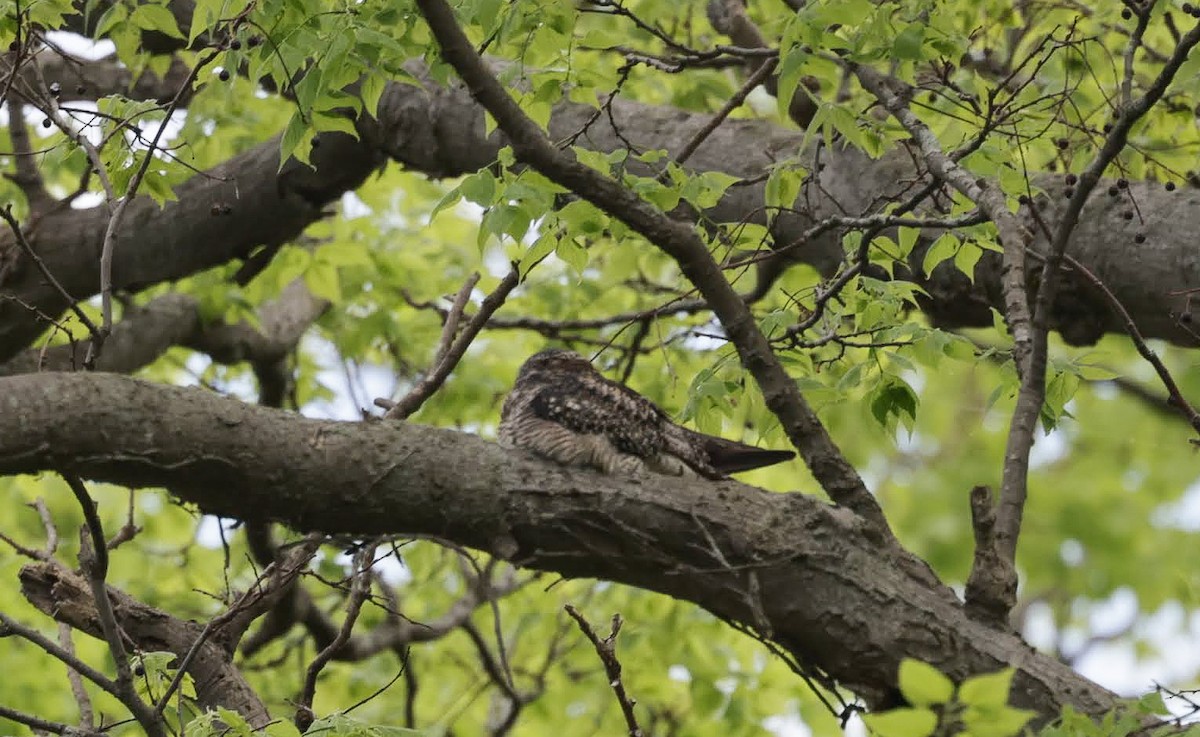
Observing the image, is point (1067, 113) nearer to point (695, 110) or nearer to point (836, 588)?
point (695, 110)

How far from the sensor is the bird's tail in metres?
4.71

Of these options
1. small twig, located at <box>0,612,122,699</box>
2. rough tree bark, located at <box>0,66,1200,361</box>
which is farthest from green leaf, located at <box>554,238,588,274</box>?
small twig, located at <box>0,612,122,699</box>

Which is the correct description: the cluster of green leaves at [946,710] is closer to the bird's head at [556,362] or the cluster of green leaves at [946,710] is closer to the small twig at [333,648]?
the small twig at [333,648]

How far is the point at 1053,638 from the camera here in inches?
538

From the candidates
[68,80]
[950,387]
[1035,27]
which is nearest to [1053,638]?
[950,387]

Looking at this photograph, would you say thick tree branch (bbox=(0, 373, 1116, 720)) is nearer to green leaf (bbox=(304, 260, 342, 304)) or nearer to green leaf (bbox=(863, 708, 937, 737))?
green leaf (bbox=(863, 708, 937, 737))

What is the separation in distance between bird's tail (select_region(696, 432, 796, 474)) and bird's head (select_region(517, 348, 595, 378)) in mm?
743

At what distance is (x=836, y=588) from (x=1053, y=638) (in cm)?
1093

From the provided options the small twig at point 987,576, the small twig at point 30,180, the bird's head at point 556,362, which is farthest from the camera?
the small twig at point 30,180

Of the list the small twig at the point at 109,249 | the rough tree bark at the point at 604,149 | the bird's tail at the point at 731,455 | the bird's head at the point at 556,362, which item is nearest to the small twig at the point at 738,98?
the rough tree bark at the point at 604,149

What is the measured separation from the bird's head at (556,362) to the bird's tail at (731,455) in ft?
2.44

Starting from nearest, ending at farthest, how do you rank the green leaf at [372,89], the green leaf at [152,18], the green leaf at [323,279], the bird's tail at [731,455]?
the green leaf at [372,89], the bird's tail at [731,455], the green leaf at [152,18], the green leaf at [323,279]

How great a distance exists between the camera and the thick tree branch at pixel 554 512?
3174mm

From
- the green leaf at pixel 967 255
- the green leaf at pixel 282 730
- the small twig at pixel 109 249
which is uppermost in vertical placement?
the green leaf at pixel 967 255
